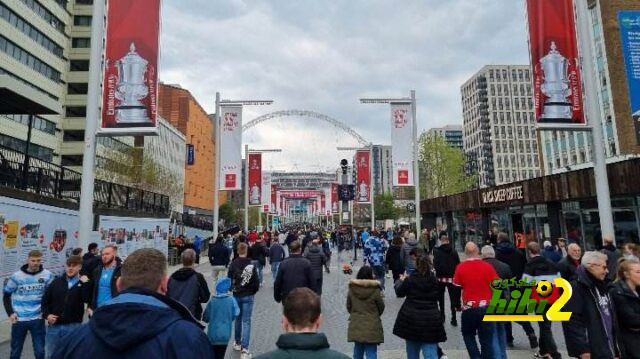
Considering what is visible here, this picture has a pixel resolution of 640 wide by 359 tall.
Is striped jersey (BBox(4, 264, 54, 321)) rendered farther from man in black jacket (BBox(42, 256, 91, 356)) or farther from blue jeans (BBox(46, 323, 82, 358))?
blue jeans (BBox(46, 323, 82, 358))

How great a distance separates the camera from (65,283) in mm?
6309

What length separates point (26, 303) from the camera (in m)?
6.39

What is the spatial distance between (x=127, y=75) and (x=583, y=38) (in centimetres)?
1261

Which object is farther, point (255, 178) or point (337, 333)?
point (255, 178)

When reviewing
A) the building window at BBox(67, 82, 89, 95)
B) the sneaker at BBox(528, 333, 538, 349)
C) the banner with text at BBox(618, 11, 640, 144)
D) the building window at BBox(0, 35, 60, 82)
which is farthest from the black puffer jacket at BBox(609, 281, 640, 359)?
the building window at BBox(67, 82, 89, 95)

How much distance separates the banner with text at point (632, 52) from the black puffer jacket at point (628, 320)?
30.3ft

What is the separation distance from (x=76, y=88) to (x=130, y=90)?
5455 cm

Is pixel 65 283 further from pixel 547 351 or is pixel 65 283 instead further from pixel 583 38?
pixel 583 38

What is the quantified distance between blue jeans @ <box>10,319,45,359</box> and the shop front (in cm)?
1014

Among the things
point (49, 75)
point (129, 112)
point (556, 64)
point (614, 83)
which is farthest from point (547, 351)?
point (49, 75)

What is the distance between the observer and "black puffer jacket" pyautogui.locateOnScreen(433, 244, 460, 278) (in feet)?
32.2

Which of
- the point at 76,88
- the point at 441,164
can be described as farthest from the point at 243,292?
the point at 76,88

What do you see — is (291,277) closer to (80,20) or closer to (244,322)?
(244,322)

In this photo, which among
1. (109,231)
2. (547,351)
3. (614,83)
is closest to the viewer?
(547,351)
